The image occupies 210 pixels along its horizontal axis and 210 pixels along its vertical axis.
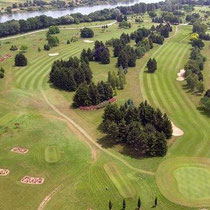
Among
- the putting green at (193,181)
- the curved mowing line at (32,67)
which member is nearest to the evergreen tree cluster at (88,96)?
the curved mowing line at (32,67)

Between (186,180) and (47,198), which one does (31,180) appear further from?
(186,180)

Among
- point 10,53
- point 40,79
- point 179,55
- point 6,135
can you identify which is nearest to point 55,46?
point 10,53

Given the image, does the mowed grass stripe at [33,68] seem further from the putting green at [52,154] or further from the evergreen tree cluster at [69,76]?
the putting green at [52,154]

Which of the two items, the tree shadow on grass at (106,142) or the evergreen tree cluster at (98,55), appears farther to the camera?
the evergreen tree cluster at (98,55)

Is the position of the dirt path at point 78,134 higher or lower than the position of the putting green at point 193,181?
higher

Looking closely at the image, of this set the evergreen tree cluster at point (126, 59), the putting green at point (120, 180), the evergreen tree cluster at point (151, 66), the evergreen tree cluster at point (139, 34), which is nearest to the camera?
the putting green at point (120, 180)

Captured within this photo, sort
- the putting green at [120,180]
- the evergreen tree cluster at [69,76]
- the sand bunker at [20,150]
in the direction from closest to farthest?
the putting green at [120,180] → the sand bunker at [20,150] → the evergreen tree cluster at [69,76]

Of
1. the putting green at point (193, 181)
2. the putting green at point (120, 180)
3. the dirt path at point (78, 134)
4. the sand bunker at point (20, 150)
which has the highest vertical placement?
the sand bunker at point (20, 150)
